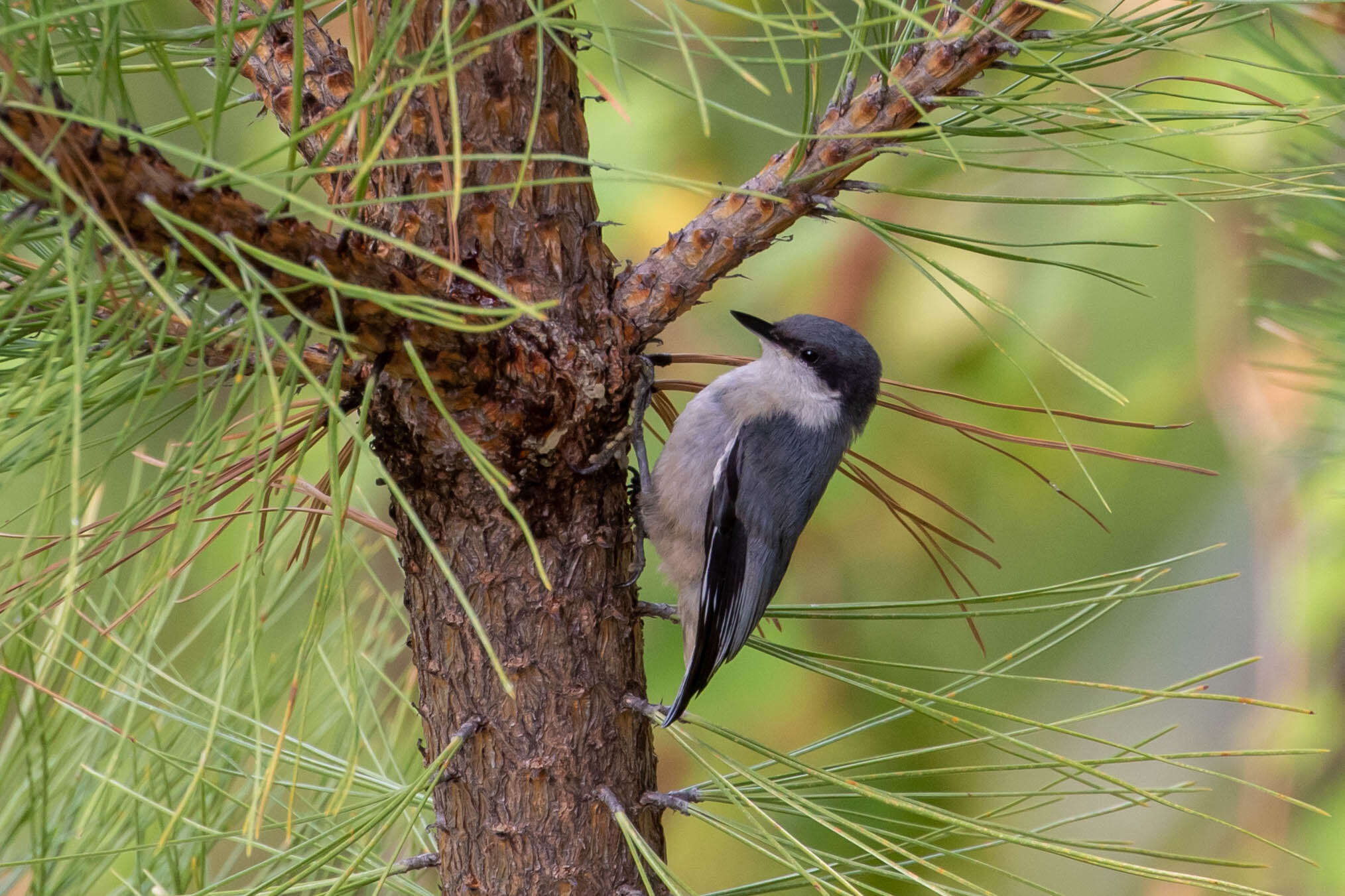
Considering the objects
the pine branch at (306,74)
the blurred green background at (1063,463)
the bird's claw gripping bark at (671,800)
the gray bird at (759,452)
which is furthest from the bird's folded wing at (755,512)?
the pine branch at (306,74)

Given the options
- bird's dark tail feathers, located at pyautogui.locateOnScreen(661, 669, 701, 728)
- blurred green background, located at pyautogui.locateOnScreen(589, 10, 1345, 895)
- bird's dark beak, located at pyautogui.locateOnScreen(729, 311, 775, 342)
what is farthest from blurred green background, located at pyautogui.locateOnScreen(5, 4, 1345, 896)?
bird's dark tail feathers, located at pyautogui.locateOnScreen(661, 669, 701, 728)

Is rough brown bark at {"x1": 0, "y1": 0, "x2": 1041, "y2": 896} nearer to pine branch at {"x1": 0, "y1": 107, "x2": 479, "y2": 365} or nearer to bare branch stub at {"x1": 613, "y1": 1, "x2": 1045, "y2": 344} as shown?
bare branch stub at {"x1": 613, "y1": 1, "x2": 1045, "y2": 344}

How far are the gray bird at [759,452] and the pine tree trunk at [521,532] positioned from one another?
483 mm

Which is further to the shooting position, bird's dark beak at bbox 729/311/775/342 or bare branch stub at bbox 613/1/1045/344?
bird's dark beak at bbox 729/311/775/342

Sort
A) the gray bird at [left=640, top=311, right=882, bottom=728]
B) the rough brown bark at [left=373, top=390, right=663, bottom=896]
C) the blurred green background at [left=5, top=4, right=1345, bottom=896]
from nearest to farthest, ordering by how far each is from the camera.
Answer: the rough brown bark at [left=373, top=390, right=663, bottom=896] → the gray bird at [left=640, top=311, right=882, bottom=728] → the blurred green background at [left=5, top=4, right=1345, bottom=896]

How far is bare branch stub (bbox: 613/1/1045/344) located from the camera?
2.36 ft

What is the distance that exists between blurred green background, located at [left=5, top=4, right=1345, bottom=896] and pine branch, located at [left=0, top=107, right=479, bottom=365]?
1137 mm

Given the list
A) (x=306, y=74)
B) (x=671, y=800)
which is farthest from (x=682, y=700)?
(x=306, y=74)

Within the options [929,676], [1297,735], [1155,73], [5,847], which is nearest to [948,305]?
[1155,73]

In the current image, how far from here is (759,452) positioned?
1.40 meters

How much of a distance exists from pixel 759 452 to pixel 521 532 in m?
0.65

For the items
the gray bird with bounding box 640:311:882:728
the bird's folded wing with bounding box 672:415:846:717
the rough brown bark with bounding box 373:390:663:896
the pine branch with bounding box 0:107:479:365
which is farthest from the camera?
the gray bird with bounding box 640:311:882:728

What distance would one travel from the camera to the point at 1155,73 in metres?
1.67

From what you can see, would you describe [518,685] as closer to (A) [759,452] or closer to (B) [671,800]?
(B) [671,800]
